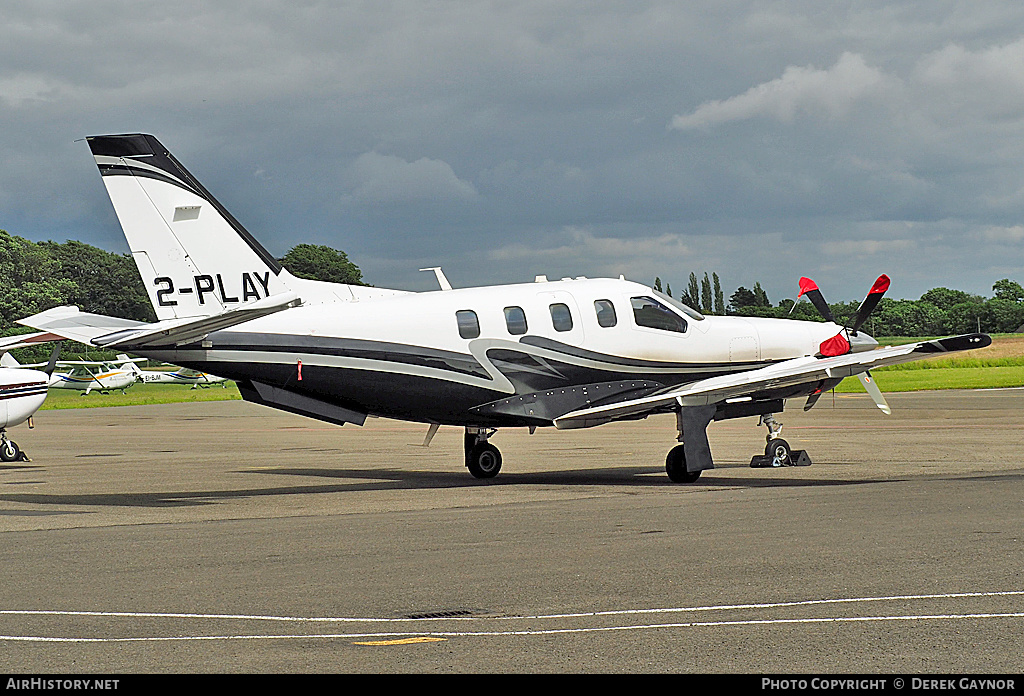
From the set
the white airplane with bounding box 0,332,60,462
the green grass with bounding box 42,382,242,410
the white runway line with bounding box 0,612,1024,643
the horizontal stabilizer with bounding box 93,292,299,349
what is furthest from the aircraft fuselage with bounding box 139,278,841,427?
the green grass with bounding box 42,382,242,410

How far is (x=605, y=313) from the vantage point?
19812 mm

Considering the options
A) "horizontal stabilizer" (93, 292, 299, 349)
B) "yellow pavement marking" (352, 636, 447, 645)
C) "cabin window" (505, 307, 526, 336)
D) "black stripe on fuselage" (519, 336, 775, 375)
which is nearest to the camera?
"yellow pavement marking" (352, 636, 447, 645)

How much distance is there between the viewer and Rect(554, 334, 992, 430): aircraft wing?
18.1 m

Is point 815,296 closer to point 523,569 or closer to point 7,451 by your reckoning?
point 523,569

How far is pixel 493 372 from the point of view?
19.1 meters

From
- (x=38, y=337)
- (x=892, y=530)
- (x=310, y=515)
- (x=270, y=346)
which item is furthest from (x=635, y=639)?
(x=38, y=337)

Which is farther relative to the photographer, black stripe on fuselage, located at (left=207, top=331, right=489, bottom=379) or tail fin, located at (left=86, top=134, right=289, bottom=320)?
tail fin, located at (left=86, top=134, right=289, bottom=320)

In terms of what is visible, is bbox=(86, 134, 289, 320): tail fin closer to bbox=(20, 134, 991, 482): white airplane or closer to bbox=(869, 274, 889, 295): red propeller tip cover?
bbox=(20, 134, 991, 482): white airplane

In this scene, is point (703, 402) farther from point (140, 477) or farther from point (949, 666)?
point (949, 666)

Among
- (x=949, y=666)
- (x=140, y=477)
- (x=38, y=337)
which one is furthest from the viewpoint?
(x=38, y=337)

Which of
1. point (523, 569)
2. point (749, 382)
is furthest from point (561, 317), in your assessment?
point (523, 569)

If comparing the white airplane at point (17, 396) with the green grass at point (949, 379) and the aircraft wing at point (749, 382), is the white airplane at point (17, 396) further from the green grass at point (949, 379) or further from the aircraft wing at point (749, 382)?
the green grass at point (949, 379)

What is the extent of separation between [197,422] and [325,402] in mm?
29683

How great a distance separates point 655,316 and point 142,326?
28.7 ft
